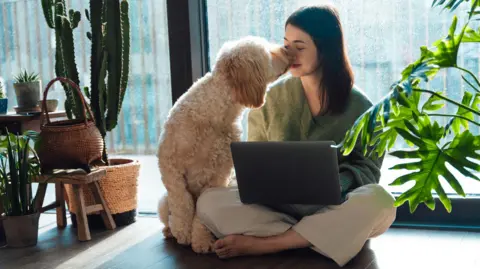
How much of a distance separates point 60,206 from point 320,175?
1631 mm

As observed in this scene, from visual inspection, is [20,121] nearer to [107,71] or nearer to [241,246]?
[107,71]

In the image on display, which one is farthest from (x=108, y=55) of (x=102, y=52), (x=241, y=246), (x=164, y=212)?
(x=241, y=246)

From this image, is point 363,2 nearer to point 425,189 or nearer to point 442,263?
point 442,263

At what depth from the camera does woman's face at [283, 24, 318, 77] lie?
2.70 metres

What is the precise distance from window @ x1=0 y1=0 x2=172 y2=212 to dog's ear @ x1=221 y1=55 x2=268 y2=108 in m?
1.11

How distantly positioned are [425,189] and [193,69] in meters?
1.96

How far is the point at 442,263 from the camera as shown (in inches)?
95.0

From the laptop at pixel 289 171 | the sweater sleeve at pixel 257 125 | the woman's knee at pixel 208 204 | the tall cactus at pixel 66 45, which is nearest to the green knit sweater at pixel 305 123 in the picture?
the sweater sleeve at pixel 257 125

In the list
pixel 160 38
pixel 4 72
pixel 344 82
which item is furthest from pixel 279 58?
pixel 4 72

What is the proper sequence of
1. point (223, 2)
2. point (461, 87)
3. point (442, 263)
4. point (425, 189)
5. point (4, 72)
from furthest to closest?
point (4, 72) < point (223, 2) < point (461, 87) < point (442, 263) < point (425, 189)

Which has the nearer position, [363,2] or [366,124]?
[366,124]

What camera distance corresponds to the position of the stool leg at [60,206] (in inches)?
132

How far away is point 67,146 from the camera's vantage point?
9.95 feet

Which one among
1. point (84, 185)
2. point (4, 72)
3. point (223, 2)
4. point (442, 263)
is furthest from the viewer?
point (4, 72)
